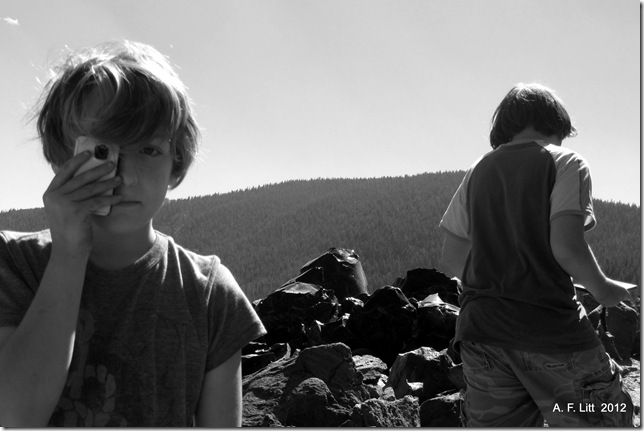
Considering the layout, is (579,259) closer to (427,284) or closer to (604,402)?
(604,402)

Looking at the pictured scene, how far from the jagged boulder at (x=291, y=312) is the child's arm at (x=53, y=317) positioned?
395 cm

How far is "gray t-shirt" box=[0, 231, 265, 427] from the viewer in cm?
115

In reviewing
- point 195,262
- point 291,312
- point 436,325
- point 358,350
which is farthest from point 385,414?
point 291,312

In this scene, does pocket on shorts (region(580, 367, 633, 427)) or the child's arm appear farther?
pocket on shorts (region(580, 367, 633, 427))

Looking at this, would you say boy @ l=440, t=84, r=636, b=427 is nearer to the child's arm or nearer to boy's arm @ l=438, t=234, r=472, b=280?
boy's arm @ l=438, t=234, r=472, b=280

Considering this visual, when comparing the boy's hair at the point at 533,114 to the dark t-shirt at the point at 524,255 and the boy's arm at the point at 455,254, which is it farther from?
the boy's arm at the point at 455,254

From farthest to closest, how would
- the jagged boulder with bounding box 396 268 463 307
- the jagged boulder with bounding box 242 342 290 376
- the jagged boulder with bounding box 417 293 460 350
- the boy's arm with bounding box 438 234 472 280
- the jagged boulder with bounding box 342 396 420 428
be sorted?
the jagged boulder with bounding box 396 268 463 307
the jagged boulder with bounding box 417 293 460 350
the jagged boulder with bounding box 242 342 290 376
the jagged boulder with bounding box 342 396 420 428
the boy's arm with bounding box 438 234 472 280

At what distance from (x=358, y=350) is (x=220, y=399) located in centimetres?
344

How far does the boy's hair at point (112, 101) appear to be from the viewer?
115 cm

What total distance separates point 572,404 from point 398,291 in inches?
114

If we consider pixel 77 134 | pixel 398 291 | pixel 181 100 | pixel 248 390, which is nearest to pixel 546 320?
pixel 181 100

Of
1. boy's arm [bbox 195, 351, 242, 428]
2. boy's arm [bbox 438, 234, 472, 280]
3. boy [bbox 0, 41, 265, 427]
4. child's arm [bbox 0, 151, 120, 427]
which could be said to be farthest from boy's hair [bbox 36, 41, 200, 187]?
boy's arm [bbox 438, 234, 472, 280]

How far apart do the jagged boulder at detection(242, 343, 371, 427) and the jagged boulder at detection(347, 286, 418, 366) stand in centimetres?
83

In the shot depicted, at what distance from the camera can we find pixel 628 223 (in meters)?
5.54
